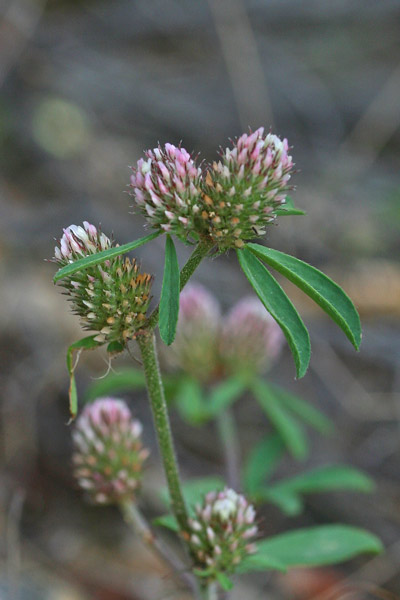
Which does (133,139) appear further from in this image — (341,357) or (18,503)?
(18,503)

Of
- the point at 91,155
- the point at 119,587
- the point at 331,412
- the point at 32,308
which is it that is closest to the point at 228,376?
the point at 331,412

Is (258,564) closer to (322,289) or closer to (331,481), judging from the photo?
(331,481)

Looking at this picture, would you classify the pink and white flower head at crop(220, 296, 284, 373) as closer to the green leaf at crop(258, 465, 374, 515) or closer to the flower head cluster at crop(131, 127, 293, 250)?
the green leaf at crop(258, 465, 374, 515)

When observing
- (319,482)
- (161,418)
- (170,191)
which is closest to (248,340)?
(319,482)

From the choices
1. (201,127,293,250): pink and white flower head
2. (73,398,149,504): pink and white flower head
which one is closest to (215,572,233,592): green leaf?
(73,398,149,504): pink and white flower head

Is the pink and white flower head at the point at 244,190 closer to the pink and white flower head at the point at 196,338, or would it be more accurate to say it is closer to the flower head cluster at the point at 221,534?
the flower head cluster at the point at 221,534

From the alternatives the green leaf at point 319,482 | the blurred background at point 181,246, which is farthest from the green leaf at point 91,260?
the green leaf at point 319,482
